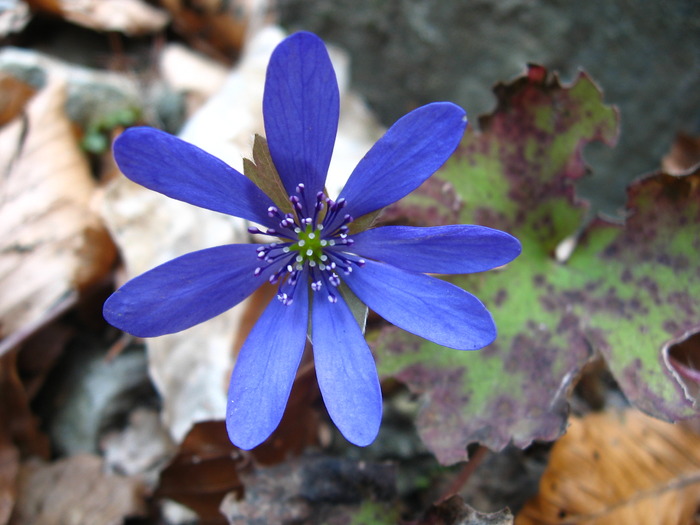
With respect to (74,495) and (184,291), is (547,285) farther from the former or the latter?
(74,495)

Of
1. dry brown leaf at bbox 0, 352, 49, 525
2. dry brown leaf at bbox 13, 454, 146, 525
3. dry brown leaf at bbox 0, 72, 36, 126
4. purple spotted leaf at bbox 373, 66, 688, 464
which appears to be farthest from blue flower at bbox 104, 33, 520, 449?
dry brown leaf at bbox 0, 72, 36, 126

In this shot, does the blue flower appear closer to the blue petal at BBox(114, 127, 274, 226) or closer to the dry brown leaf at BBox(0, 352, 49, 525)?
the blue petal at BBox(114, 127, 274, 226)

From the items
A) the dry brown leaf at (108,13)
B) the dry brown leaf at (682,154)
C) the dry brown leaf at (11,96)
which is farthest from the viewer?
the dry brown leaf at (108,13)

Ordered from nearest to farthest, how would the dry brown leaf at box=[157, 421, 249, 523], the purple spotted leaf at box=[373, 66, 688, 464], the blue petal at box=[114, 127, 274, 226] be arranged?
1. the blue petal at box=[114, 127, 274, 226]
2. the purple spotted leaf at box=[373, 66, 688, 464]
3. the dry brown leaf at box=[157, 421, 249, 523]

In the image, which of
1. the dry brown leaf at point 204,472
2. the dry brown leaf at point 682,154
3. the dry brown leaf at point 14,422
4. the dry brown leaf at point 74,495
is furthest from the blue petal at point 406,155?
the dry brown leaf at point 682,154

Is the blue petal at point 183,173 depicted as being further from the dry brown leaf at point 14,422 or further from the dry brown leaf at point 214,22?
the dry brown leaf at point 214,22

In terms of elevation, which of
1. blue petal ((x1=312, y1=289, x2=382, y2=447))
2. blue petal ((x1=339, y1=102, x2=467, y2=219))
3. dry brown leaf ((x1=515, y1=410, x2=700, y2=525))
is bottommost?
dry brown leaf ((x1=515, y1=410, x2=700, y2=525))
